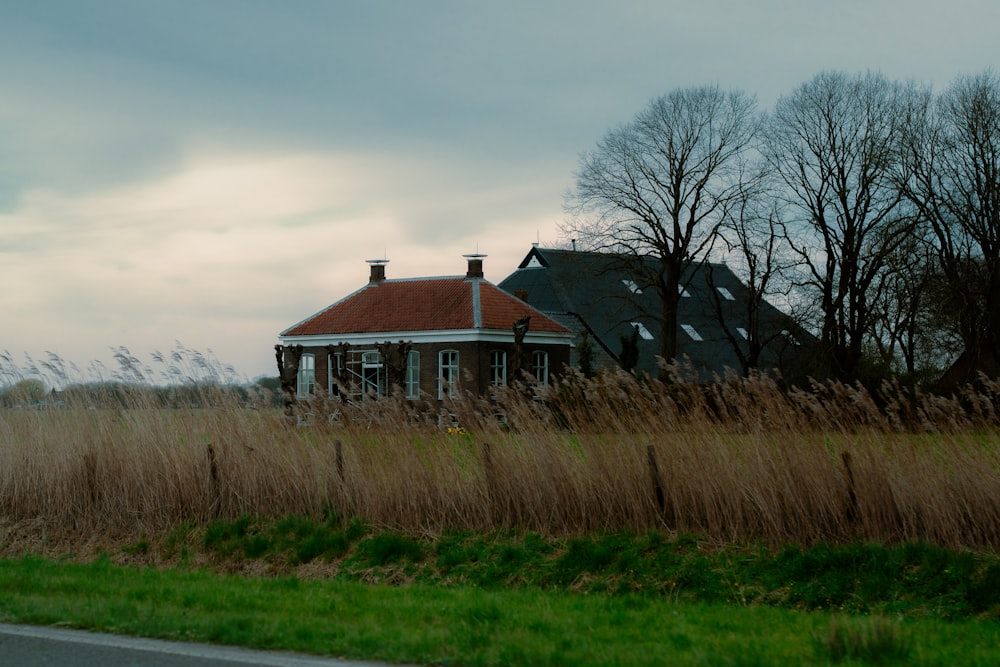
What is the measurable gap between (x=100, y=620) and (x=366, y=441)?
5.52 m

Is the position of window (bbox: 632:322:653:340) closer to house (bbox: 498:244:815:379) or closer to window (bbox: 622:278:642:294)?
house (bbox: 498:244:815:379)

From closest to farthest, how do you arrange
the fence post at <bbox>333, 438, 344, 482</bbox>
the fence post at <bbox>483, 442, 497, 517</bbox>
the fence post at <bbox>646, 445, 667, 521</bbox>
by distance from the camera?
the fence post at <bbox>646, 445, 667, 521</bbox>
the fence post at <bbox>483, 442, 497, 517</bbox>
the fence post at <bbox>333, 438, 344, 482</bbox>

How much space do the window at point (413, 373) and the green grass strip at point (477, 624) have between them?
1329 inches

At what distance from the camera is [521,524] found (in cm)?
1204

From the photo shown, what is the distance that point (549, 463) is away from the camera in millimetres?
12125

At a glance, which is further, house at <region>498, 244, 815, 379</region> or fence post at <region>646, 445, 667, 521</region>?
house at <region>498, 244, 815, 379</region>

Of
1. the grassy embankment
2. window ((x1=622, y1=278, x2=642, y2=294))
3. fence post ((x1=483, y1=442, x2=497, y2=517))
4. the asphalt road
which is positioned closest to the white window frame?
window ((x1=622, y1=278, x2=642, y2=294))

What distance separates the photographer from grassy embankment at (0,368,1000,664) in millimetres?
10117

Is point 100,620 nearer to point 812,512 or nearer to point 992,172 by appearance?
point 812,512

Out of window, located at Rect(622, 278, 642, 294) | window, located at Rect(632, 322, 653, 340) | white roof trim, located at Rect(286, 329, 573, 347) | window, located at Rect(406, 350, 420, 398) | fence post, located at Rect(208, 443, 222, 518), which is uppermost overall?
window, located at Rect(622, 278, 642, 294)

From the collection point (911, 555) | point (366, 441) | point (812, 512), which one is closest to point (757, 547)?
point (812, 512)

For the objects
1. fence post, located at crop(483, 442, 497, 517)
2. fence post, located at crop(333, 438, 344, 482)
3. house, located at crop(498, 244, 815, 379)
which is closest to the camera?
fence post, located at crop(483, 442, 497, 517)

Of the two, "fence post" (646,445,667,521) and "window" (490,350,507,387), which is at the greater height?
"window" (490,350,507,387)

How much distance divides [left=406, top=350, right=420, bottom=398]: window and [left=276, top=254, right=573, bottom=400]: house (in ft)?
0.14
